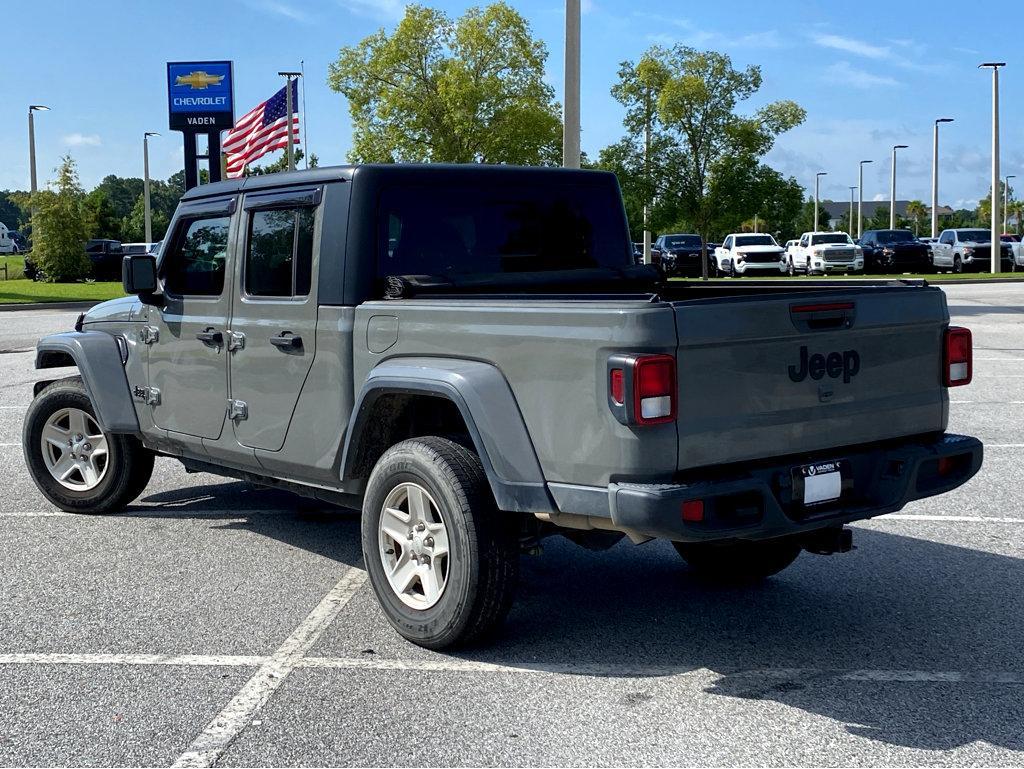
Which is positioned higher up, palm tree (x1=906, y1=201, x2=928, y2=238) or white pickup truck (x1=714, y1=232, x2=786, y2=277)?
palm tree (x1=906, y1=201, x2=928, y2=238)

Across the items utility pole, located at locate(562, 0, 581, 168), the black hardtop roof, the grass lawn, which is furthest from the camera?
the grass lawn

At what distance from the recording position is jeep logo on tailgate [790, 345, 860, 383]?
14.9ft

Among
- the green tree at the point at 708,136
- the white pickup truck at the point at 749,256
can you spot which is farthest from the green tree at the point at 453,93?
the white pickup truck at the point at 749,256

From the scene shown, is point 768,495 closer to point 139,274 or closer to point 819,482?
point 819,482

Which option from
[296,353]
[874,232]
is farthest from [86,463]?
[874,232]

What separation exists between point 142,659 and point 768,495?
8.07 ft

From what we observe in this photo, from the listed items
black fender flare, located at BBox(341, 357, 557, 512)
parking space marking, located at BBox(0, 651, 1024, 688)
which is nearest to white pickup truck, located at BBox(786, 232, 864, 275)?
parking space marking, located at BBox(0, 651, 1024, 688)

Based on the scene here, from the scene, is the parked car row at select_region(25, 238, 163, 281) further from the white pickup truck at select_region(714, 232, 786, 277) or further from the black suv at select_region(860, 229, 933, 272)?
the black suv at select_region(860, 229, 933, 272)

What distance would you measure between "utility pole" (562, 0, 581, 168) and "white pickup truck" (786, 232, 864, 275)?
112 ft

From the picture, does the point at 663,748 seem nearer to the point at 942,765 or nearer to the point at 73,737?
the point at 942,765

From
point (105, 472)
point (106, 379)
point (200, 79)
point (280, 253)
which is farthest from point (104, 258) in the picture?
point (280, 253)

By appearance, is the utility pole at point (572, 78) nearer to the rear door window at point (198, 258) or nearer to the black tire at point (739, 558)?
the rear door window at point (198, 258)

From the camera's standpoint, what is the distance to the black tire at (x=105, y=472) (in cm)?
733

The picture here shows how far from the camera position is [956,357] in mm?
5180
